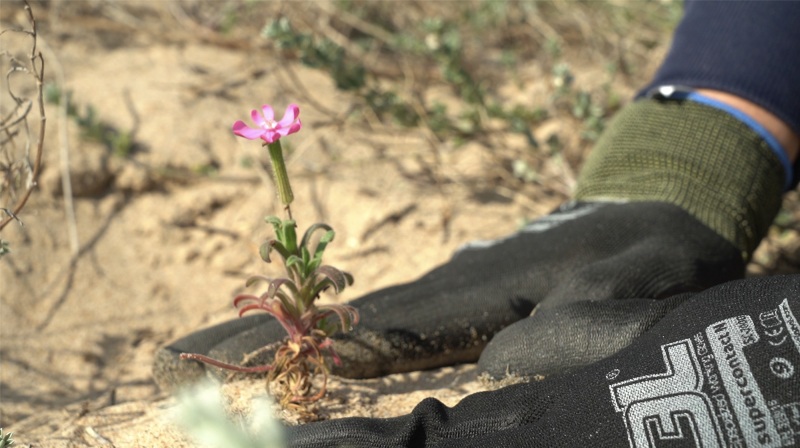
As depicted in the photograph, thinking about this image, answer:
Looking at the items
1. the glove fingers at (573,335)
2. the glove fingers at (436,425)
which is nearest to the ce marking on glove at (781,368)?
the glove fingers at (573,335)

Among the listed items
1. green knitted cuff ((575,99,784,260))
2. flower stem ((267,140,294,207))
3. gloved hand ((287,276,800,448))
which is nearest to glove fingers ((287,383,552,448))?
gloved hand ((287,276,800,448))

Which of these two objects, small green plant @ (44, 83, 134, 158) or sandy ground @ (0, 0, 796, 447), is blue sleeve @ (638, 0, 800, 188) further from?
small green plant @ (44, 83, 134, 158)

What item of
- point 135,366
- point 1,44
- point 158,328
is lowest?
point 135,366

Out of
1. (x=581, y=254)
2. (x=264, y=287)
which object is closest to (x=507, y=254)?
(x=581, y=254)

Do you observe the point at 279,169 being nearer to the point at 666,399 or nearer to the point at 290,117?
the point at 290,117

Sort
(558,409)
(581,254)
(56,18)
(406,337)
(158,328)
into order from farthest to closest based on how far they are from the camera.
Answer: (56,18)
(158,328)
(581,254)
(406,337)
(558,409)

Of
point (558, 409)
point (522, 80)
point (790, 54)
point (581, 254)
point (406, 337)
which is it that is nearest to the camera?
point (558, 409)

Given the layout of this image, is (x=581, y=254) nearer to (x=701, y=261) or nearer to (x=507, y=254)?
(x=507, y=254)

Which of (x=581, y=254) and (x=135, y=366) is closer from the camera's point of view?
(x=581, y=254)
